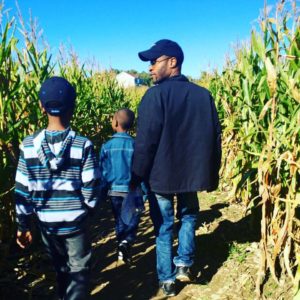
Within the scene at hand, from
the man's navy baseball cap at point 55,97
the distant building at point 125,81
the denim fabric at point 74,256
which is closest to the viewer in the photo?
the man's navy baseball cap at point 55,97

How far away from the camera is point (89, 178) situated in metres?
2.11

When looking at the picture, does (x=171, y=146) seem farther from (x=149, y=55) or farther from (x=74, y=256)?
(x=74, y=256)

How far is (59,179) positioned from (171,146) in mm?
880

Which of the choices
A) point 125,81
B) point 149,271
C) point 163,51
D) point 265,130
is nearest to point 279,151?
point 265,130

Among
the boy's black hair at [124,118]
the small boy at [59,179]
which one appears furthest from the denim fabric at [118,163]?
the small boy at [59,179]

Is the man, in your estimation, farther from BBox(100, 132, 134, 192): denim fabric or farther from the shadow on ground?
BBox(100, 132, 134, 192): denim fabric

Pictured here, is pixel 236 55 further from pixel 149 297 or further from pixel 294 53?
pixel 149 297

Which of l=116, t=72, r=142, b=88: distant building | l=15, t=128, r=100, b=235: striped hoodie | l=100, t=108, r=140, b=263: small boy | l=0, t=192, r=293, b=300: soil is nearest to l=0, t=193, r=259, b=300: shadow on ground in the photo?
l=0, t=192, r=293, b=300: soil

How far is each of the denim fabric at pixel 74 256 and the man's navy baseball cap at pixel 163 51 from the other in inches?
53.0

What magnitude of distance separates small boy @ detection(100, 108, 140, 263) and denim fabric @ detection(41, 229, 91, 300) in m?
1.06

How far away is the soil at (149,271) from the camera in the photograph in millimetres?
2832

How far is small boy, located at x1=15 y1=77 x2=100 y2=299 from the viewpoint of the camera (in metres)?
2.06

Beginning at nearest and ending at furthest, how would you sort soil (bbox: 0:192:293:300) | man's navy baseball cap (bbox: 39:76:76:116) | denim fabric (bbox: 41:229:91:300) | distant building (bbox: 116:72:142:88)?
man's navy baseball cap (bbox: 39:76:76:116) < denim fabric (bbox: 41:229:91:300) < soil (bbox: 0:192:293:300) < distant building (bbox: 116:72:142:88)

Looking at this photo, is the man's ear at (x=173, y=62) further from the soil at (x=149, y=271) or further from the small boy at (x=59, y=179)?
the soil at (x=149, y=271)
